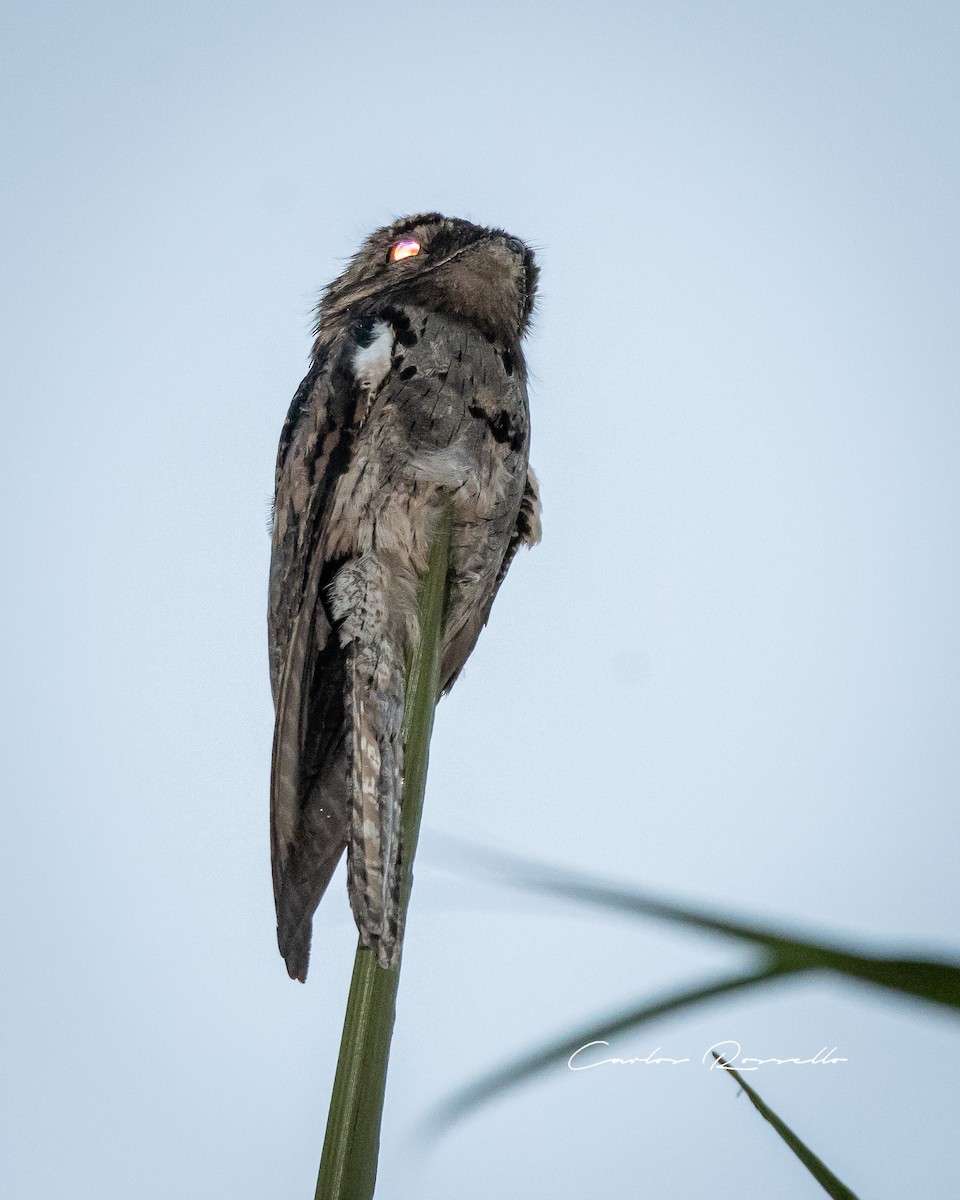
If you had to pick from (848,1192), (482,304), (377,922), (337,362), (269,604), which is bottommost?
(848,1192)

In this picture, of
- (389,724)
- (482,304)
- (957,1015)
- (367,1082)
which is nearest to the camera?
(957,1015)

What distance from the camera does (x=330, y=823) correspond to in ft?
7.67

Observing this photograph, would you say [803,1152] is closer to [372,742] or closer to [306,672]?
[372,742]

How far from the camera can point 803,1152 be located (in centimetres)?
61

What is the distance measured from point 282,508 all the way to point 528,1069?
8.03 feet

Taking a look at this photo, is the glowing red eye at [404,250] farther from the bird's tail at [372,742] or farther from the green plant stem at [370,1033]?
the green plant stem at [370,1033]

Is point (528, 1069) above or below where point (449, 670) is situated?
below

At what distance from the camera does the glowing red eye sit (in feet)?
11.0

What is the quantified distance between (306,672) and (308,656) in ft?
0.12

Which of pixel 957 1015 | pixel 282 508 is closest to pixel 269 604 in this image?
pixel 282 508

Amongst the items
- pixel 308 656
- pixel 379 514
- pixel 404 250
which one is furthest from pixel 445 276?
pixel 308 656

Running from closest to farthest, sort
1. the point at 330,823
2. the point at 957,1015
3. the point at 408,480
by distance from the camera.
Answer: the point at 957,1015 → the point at 330,823 → the point at 408,480

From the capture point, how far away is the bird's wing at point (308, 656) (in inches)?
88.6

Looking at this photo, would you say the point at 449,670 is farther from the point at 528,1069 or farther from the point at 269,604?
the point at 528,1069
